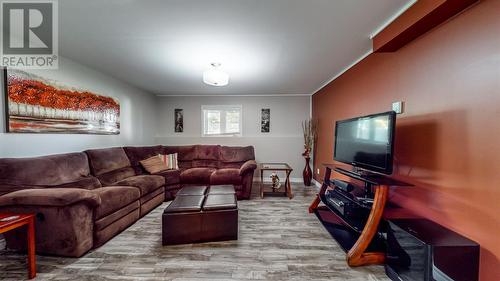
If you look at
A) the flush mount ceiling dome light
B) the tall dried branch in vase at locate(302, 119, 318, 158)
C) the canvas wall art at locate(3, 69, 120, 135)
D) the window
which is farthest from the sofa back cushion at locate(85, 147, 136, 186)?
the tall dried branch in vase at locate(302, 119, 318, 158)

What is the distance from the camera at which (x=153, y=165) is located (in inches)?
155

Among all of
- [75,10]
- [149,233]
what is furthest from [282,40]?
[149,233]

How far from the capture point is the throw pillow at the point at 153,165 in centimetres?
386

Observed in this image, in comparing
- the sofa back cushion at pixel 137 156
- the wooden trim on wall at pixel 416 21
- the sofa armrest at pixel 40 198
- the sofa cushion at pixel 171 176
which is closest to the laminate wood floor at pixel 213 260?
the sofa armrest at pixel 40 198

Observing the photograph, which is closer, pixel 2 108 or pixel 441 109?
pixel 441 109

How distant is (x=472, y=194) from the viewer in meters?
1.40

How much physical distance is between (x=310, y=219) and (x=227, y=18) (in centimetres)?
268

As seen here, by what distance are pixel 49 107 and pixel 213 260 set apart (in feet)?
9.06

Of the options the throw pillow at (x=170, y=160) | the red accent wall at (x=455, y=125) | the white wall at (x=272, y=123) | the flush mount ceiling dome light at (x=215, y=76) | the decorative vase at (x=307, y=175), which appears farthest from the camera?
the white wall at (x=272, y=123)

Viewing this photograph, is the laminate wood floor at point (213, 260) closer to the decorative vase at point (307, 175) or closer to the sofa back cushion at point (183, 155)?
the sofa back cushion at point (183, 155)

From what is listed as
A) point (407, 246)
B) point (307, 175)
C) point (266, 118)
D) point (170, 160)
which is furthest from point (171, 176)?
point (407, 246)

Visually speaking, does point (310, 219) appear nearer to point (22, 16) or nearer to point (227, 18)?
point (227, 18)

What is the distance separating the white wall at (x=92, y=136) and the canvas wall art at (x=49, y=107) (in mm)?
69

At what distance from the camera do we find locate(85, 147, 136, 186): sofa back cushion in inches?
116
